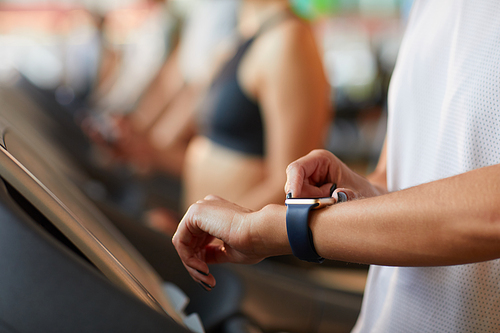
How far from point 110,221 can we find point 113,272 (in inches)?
21.2

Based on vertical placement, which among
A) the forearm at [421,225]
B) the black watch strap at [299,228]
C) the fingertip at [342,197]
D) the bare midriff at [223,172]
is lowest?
the bare midriff at [223,172]

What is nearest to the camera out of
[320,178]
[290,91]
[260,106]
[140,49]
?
[320,178]

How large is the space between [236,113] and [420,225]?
96 cm

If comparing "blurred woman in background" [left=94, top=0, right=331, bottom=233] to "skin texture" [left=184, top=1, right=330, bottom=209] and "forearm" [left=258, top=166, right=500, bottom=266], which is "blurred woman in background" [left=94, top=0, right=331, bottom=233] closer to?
"skin texture" [left=184, top=1, right=330, bottom=209]

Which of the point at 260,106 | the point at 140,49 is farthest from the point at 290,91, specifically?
the point at 140,49

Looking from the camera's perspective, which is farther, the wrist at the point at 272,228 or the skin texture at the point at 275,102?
the skin texture at the point at 275,102

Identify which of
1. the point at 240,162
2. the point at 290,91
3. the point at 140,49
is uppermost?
the point at 140,49

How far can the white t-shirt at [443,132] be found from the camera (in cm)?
54

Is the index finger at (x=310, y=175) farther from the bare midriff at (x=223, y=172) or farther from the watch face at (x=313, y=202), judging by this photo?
the bare midriff at (x=223, y=172)

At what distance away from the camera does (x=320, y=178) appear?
0.53 meters

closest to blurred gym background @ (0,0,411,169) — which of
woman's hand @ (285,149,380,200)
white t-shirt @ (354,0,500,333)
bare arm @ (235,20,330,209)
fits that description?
bare arm @ (235,20,330,209)

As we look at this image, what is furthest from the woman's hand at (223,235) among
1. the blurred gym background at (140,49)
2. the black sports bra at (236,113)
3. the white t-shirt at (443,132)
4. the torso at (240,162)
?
the blurred gym background at (140,49)

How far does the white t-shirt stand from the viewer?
0.54 meters

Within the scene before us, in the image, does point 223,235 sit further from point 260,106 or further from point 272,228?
point 260,106
